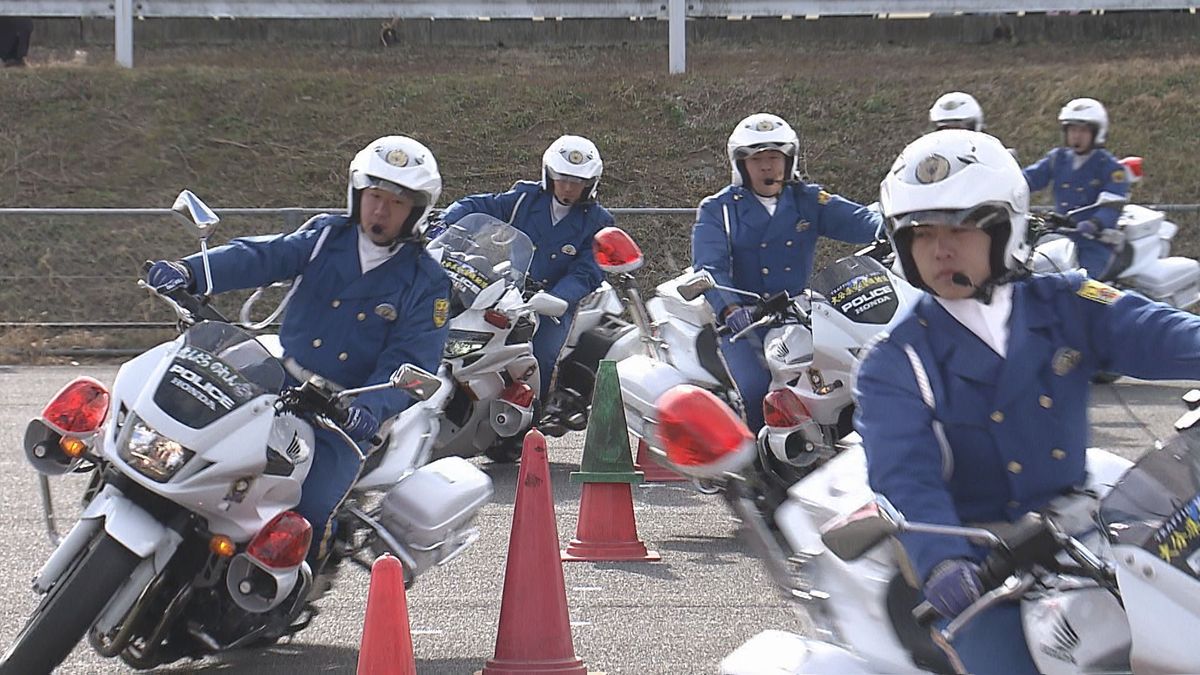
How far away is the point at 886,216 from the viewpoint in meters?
4.50

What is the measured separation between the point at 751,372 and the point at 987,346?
5203 mm

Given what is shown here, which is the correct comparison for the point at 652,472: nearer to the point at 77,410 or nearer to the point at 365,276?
the point at 365,276

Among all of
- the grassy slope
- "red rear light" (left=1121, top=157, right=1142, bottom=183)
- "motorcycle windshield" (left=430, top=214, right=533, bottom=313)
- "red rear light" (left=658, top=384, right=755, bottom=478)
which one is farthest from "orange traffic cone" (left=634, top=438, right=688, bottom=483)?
the grassy slope

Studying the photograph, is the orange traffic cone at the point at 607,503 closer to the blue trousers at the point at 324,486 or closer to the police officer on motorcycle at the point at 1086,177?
the blue trousers at the point at 324,486

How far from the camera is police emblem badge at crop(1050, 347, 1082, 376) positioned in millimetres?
4479

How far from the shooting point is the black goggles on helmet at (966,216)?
4348 mm

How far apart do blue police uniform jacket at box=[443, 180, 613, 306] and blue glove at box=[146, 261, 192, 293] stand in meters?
5.53

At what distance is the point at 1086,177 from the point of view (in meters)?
15.1

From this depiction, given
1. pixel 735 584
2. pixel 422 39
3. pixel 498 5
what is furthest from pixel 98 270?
pixel 735 584

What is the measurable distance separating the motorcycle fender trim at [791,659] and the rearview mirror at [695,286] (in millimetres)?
5122

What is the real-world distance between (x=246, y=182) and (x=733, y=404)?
13.9 m

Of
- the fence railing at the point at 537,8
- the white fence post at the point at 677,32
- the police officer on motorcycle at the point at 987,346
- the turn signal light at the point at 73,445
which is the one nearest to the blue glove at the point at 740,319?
the turn signal light at the point at 73,445

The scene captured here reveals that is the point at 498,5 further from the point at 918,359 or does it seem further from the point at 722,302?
the point at 918,359

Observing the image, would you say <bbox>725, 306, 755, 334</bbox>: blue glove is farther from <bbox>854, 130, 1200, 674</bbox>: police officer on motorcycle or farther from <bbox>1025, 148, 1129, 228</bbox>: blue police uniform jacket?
<bbox>1025, 148, 1129, 228</bbox>: blue police uniform jacket
